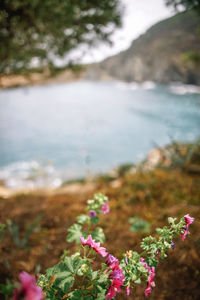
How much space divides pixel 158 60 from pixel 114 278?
36794 millimetres

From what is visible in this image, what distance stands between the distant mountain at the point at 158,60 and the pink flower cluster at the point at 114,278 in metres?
4.67

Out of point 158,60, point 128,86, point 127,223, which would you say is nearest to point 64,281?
point 127,223

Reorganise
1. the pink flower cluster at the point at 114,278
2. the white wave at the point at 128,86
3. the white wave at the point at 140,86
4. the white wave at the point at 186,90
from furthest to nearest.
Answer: the white wave at the point at 128,86, the white wave at the point at 140,86, the white wave at the point at 186,90, the pink flower cluster at the point at 114,278

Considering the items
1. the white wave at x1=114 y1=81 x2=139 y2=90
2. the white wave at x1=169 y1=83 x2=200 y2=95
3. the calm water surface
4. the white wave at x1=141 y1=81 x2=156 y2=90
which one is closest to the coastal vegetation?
the calm water surface

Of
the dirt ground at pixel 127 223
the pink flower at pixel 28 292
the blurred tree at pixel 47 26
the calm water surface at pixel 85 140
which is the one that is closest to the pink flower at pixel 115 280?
the dirt ground at pixel 127 223

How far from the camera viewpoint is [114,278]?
0.74 m

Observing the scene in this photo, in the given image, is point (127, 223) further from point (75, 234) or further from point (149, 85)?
point (149, 85)

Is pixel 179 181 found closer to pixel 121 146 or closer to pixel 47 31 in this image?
pixel 47 31

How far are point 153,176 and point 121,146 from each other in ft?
24.7

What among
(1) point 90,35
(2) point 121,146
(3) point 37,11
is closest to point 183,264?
(3) point 37,11

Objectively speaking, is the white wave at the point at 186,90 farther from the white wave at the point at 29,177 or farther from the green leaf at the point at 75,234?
the green leaf at the point at 75,234

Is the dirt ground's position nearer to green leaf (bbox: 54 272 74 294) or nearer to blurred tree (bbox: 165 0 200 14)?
green leaf (bbox: 54 272 74 294)

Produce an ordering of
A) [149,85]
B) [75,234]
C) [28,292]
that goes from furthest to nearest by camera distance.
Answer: [149,85] < [75,234] < [28,292]

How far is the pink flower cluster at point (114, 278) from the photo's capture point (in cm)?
72
